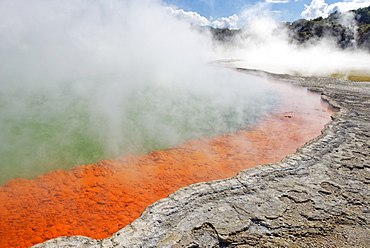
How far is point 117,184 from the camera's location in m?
3.25

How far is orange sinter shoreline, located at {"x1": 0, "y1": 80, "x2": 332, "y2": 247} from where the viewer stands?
2.52 meters

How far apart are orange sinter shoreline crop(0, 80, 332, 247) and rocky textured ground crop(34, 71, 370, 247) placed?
52 centimetres

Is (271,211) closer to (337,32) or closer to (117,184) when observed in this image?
(117,184)

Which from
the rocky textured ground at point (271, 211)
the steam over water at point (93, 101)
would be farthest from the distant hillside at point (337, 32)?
the rocky textured ground at point (271, 211)

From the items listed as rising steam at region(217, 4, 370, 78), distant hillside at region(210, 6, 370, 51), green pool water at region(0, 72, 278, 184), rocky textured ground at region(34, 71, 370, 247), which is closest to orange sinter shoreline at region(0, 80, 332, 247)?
green pool water at region(0, 72, 278, 184)

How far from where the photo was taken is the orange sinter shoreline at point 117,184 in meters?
2.52

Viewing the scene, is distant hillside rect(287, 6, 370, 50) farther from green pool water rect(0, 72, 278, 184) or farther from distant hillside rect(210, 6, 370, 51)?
green pool water rect(0, 72, 278, 184)

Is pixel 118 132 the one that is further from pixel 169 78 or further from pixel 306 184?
pixel 169 78

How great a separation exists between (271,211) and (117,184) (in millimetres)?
2109

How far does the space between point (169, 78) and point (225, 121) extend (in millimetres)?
4751

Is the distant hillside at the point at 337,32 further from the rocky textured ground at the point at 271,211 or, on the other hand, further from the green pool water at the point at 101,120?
the rocky textured ground at the point at 271,211

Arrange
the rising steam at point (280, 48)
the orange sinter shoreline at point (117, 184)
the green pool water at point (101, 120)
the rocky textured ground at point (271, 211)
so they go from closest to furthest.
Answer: the rocky textured ground at point (271, 211) → the orange sinter shoreline at point (117, 184) → the green pool water at point (101, 120) → the rising steam at point (280, 48)

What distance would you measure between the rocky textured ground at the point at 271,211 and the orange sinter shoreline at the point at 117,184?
52 cm

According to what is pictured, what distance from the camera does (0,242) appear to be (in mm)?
2283
